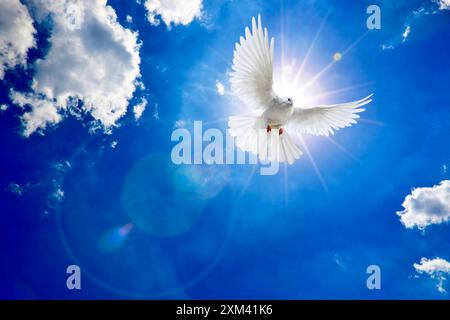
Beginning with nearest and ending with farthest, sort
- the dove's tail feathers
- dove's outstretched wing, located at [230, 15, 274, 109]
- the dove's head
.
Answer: dove's outstretched wing, located at [230, 15, 274, 109]
the dove's head
the dove's tail feathers

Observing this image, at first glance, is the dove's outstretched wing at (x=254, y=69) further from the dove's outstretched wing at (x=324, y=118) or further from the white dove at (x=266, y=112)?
the dove's outstretched wing at (x=324, y=118)

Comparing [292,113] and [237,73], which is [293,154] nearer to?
[292,113]

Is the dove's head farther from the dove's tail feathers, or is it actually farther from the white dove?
the dove's tail feathers

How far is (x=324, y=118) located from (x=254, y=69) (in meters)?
3.48

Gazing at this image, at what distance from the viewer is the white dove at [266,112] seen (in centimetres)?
1012

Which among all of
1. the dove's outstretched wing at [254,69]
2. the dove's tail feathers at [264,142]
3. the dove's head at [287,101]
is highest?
the dove's outstretched wing at [254,69]

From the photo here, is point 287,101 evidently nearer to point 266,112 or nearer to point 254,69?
point 266,112

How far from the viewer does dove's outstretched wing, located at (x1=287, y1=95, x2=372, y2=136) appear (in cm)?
1199

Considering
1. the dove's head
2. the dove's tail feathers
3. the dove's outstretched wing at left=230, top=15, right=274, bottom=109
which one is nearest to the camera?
the dove's outstretched wing at left=230, top=15, right=274, bottom=109

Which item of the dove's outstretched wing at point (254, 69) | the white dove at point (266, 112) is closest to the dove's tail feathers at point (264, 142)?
the white dove at point (266, 112)

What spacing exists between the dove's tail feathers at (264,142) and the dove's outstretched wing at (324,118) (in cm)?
58

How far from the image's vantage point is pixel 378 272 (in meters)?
13.3

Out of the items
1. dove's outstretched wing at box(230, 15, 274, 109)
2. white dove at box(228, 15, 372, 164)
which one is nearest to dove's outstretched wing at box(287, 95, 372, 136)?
white dove at box(228, 15, 372, 164)
